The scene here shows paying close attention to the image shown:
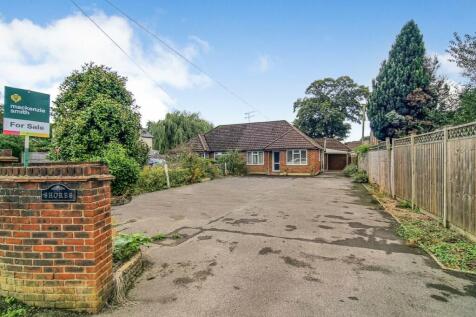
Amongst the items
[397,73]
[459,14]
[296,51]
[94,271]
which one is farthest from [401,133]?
[94,271]

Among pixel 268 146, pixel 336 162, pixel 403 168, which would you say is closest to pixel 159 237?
pixel 403 168

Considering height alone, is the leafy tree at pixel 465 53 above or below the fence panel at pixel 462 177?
above

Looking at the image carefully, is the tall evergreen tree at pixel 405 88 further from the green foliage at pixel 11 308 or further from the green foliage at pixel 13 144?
the green foliage at pixel 13 144

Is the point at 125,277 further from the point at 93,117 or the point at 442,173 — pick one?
the point at 93,117

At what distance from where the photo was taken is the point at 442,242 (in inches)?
192

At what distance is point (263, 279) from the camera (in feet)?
11.6

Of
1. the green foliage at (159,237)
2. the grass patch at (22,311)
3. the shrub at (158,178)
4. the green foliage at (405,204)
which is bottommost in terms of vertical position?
the green foliage at (159,237)

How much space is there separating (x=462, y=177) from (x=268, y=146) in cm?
2149

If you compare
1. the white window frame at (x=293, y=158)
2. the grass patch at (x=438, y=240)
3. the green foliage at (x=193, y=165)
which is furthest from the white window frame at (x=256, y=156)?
the grass patch at (x=438, y=240)

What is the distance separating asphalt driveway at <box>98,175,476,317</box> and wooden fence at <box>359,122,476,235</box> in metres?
1.24

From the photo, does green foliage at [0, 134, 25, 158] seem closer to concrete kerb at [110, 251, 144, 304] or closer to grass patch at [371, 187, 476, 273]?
concrete kerb at [110, 251, 144, 304]

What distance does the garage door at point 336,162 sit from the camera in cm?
3462

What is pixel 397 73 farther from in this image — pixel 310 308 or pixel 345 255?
pixel 310 308

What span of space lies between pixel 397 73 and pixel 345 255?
18145 millimetres
